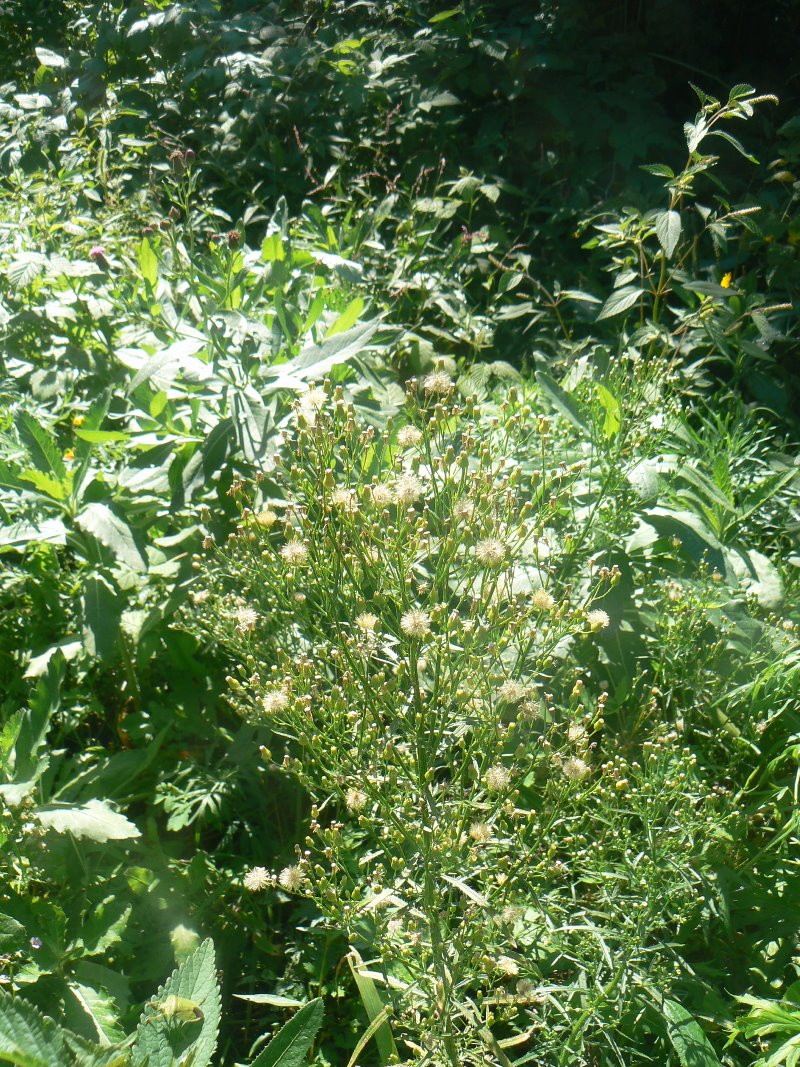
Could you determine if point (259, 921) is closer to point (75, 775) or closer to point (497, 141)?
point (75, 775)

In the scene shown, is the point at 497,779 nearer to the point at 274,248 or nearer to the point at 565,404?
the point at 565,404

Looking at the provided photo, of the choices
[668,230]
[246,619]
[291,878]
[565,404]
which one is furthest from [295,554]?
[668,230]

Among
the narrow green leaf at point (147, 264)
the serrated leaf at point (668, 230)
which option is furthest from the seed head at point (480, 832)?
the serrated leaf at point (668, 230)

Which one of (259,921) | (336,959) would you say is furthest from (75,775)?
(336,959)

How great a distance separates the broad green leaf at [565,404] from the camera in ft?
7.87

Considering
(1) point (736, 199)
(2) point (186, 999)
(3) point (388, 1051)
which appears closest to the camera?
(2) point (186, 999)

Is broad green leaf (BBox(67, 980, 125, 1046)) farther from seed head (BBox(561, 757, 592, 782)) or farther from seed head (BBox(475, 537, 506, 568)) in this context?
seed head (BBox(475, 537, 506, 568))

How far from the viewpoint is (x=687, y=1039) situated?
170 centimetres

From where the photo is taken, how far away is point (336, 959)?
217 cm

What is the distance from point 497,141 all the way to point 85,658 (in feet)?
10.6

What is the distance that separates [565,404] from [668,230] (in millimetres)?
902

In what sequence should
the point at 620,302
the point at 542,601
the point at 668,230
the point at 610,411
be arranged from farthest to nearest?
the point at 620,302 < the point at 668,230 < the point at 610,411 < the point at 542,601

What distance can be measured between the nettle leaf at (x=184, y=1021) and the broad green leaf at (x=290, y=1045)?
0.07m

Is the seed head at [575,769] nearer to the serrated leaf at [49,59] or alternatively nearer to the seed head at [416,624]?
the seed head at [416,624]
